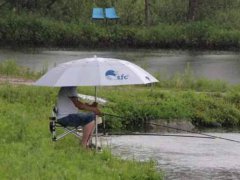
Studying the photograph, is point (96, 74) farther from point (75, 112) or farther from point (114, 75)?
point (75, 112)

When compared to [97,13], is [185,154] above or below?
above

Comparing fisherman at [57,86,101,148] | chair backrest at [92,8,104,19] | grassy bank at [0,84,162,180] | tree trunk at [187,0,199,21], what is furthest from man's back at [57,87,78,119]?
tree trunk at [187,0,199,21]

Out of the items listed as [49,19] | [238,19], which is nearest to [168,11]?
[238,19]

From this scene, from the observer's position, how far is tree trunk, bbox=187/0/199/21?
48031mm

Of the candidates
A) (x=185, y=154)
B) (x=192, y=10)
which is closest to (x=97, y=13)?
(x=192, y=10)

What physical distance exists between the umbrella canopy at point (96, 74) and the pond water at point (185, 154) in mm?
1615

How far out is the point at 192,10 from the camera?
4844cm

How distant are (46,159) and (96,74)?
174 cm

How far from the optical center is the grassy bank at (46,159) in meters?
8.55

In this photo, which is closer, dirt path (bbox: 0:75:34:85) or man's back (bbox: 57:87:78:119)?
man's back (bbox: 57:87:78:119)

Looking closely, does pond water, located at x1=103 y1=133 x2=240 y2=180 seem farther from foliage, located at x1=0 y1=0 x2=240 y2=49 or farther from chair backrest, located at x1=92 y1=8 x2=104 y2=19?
chair backrest, located at x1=92 y1=8 x2=104 y2=19

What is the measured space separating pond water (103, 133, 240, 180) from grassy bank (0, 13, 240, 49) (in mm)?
27136

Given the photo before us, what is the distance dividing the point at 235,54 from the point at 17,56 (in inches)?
531

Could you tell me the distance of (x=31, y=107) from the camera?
15.0m
